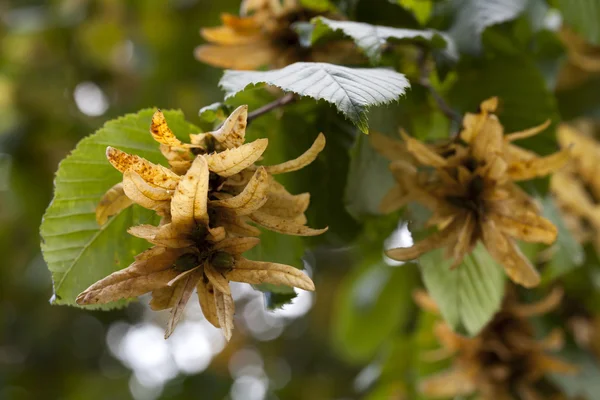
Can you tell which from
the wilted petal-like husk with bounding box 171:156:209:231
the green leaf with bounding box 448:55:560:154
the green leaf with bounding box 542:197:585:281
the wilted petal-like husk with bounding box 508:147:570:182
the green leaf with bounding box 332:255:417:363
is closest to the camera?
the wilted petal-like husk with bounding box 171:156:209:231

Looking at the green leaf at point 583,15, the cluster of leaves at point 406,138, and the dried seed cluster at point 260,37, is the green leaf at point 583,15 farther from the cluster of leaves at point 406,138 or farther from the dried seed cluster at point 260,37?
the dried seed cluster at point 260,37

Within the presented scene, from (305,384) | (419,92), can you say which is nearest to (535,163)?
(419,92)

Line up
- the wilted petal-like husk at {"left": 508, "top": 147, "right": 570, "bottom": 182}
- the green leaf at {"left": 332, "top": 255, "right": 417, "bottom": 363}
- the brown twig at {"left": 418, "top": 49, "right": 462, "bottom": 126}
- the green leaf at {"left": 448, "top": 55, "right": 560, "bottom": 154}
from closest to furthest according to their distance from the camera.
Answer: the wilted petal-like husk at {"left": 508, "top": 147, "right": 570, "bottom": 182} → the brown twig at {"left": 418, "top": 49, "right": 462, "bottom": 126} → the green leaf at {"left": 448, "top": 55, "right": 560, "bottom": 154} → the green leaf at {"left": 332, "top": 255, "right": 417, "bottom": 363}

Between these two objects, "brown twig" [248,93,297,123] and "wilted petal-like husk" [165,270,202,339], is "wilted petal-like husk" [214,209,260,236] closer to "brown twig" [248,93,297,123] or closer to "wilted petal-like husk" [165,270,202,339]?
"wilted petal-like husk" [165,270,202,339]

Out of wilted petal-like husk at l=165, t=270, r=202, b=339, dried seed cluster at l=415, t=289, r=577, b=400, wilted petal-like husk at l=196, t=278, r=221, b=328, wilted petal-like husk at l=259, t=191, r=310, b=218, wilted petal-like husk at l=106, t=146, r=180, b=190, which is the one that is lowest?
dried seed cluster at l=415, t=289, r=577, b=400

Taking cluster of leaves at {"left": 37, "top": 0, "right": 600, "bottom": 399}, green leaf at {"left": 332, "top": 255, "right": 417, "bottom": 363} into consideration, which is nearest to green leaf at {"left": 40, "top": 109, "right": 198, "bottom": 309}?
cluster of leaves at {"left": 37, "top": 0, "right": 600, "bottom": 399}

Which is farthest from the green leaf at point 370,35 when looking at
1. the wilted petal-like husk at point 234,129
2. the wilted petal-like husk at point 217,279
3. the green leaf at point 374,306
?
the green leaf at point 374,306
